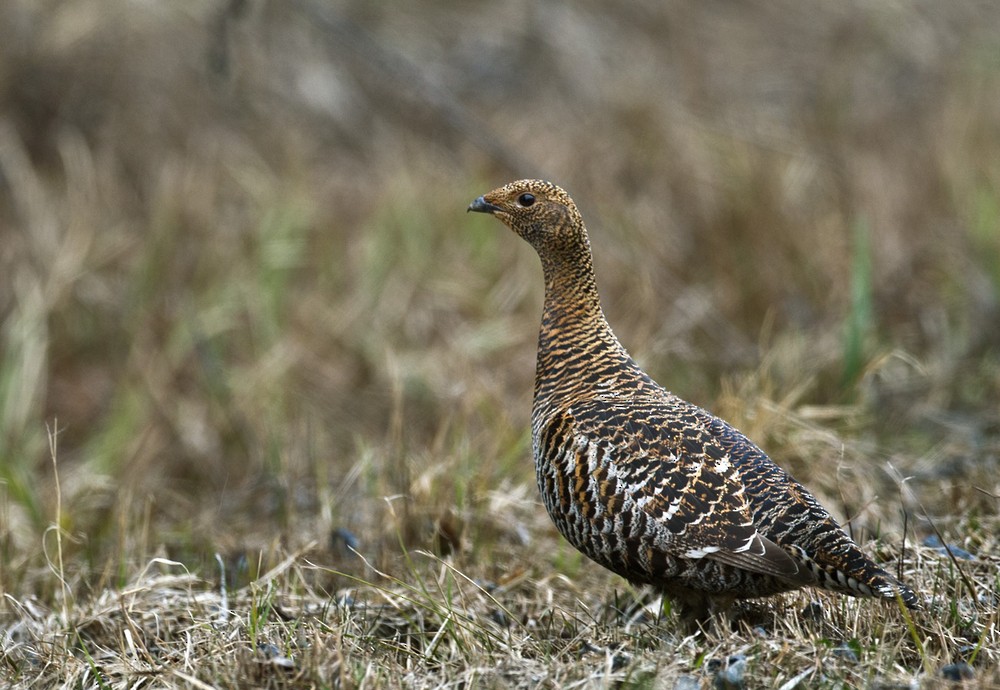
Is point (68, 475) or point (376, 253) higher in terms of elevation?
point (376, 253)

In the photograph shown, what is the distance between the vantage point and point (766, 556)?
3.53 metres

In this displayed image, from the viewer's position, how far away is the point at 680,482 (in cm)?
370

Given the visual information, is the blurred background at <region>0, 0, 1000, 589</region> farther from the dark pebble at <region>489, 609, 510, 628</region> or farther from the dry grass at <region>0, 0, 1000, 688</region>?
the dark pebble at <region>489, 609, 510, 628</region>

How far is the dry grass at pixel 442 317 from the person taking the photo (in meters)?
3.90

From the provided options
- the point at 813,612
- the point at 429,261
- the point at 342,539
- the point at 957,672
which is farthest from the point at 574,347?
the point at 429,261

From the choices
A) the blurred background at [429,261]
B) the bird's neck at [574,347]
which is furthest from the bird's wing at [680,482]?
the blurred background at [429,261]

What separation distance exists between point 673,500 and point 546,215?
1220 mm

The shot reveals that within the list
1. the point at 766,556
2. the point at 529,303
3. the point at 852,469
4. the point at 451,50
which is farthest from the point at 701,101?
the point at 766,556

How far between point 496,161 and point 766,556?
672cm

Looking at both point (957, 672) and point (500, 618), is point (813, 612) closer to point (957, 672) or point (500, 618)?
point (957, 672)

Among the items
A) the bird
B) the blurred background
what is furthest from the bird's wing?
the blurred background

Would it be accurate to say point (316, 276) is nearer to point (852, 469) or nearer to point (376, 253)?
point (376, 253)

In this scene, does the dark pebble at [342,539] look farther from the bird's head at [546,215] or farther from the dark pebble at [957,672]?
the dark pebble at [957,672]

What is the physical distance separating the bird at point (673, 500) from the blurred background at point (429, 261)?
901 mm
